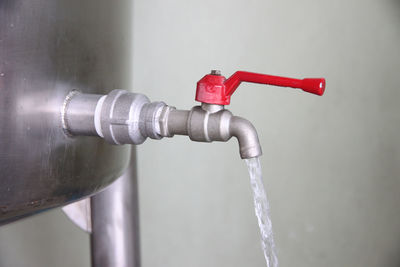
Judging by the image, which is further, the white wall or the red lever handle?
the white wall

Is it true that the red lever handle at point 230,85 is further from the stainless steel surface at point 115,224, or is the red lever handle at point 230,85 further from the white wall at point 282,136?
the white wall at point 282,136

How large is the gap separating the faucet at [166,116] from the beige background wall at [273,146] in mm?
558

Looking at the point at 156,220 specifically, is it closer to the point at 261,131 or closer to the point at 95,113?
the point at 261,131

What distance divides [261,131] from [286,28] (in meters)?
0.23

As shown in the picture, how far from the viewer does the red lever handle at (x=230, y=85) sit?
1.20 feet

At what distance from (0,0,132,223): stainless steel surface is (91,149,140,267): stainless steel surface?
13.5 inches

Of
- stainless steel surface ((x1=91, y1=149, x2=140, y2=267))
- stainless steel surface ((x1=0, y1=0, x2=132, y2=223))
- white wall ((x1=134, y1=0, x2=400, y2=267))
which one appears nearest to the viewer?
stainless steel surface ((x1=0, y1=0, x2=132, y2=223))

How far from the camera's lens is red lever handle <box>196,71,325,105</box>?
14.4 inches

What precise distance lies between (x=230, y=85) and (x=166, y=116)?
0.19 ft

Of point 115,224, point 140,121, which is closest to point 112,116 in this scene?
point 140,121

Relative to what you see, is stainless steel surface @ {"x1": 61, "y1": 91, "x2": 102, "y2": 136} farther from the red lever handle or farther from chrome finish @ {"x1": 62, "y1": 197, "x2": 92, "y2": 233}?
chrome finish @ {"x1": 62, "y1": 197, "x2": 92, "y2": 233}

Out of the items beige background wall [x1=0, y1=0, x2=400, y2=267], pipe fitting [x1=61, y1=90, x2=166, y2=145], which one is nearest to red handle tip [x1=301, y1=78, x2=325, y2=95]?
pipe fitting [x1=61, y1=90, x2=166, y2=145]

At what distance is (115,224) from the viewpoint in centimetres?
74

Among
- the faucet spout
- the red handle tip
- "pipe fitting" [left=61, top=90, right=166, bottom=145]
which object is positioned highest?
the red handle tip
